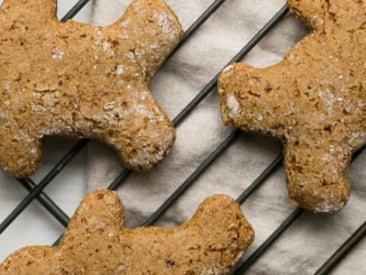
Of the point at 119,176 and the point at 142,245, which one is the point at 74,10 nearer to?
the point at 119,176

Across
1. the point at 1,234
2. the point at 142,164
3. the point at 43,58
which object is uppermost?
the point at 43,58

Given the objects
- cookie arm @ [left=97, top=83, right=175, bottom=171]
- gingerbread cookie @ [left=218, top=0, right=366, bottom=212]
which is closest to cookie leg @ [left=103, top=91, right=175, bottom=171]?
cookie arm @ [left=97, top=83, right=175, bottom=171]

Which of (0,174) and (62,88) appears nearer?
(62,88)

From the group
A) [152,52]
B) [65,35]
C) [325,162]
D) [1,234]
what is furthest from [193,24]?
[1,234]

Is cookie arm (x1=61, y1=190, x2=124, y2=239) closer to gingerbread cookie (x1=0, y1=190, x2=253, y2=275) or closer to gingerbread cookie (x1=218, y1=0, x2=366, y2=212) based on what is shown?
gingerbread cookie (x1=0, y1=190, x2=253, y2=275)

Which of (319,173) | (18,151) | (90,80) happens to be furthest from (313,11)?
(18,151)

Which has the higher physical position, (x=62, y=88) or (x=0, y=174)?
(x=62, y=88)

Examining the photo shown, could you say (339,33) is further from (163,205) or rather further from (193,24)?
(163,205)
